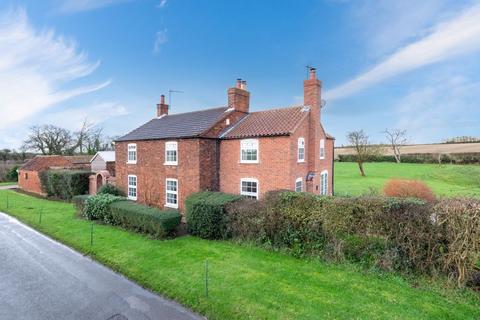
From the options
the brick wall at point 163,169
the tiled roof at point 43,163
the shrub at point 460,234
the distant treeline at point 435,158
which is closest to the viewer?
the shrub at point 460,234

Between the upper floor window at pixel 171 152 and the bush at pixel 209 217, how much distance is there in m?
6.17

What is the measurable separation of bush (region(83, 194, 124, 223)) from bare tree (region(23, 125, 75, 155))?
5606 centimetres

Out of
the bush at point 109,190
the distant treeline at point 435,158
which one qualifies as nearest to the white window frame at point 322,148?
the bush at point 109,190

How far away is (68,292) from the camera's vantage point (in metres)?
8.41

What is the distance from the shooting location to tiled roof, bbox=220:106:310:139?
16.9 m

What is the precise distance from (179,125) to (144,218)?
9.62m

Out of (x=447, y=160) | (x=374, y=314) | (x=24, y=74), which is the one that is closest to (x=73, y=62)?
(x=24, y=74)

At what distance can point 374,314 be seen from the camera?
6.85 m

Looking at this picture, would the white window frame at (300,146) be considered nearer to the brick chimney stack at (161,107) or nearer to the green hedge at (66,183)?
the brick chimney stack at (161,107)

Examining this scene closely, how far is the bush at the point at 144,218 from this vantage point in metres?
13.5

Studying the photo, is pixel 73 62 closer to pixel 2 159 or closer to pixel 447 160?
pixel 2 159

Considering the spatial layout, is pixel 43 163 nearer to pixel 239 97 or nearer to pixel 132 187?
pixel 132 187

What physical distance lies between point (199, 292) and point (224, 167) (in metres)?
11.5

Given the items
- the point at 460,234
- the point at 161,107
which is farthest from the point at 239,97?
the point at 460,234
